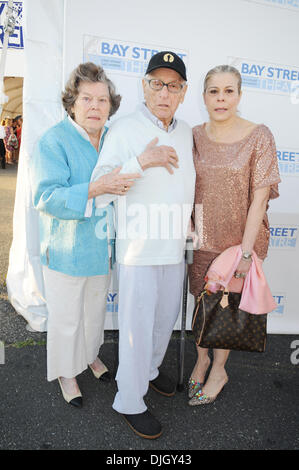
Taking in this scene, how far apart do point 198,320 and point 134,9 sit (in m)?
2.38

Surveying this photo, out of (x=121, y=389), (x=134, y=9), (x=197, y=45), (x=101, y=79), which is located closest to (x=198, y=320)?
(x=121, y=389)

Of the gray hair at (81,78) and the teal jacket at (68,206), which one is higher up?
the gray hair at (81,78)

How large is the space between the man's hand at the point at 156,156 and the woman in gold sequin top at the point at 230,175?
323 mm

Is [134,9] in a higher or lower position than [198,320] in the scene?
higher

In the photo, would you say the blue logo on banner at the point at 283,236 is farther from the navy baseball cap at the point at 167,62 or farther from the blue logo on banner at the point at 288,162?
the navy baseball cap at the point at 167,62

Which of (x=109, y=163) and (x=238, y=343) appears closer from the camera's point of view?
(x=109, y=163)

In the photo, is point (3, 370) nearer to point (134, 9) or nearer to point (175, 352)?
point (175, 352)

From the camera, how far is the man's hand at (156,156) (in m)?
1.57

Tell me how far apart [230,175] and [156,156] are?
515 mm

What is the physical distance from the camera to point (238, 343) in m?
1.97

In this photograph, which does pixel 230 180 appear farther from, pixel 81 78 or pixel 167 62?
pixel 81 78

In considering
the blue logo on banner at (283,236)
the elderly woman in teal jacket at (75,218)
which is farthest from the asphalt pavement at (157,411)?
→ the blue logo on banner at (283,236)

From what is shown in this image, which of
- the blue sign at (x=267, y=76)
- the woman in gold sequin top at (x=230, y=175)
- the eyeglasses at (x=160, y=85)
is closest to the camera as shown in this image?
the eyeglasses at (x=160, y=85)
